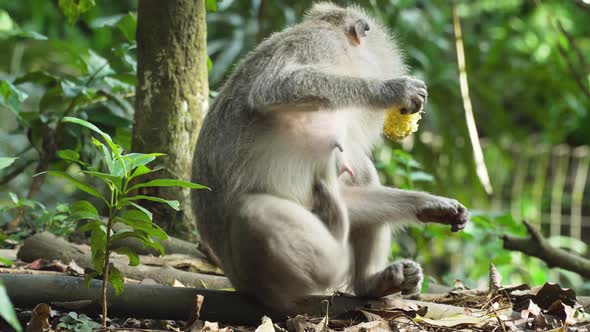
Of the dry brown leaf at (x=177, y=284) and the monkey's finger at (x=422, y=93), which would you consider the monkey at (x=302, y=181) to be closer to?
the monkey's finger at (x=422, y=93)

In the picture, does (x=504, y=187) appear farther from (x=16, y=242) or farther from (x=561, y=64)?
(x=16, y=242)

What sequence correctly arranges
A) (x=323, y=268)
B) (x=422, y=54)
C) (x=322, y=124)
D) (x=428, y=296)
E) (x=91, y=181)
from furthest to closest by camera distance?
(x=422, y=54) < (x=91, y=181) < (x=428, y=296) < (x=322, y=124) < (x=323, y=268)

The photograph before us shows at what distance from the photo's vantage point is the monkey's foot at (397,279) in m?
3.28

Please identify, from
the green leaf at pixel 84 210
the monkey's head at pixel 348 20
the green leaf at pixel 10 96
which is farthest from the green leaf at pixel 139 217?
the green leaf at pixel 10 96

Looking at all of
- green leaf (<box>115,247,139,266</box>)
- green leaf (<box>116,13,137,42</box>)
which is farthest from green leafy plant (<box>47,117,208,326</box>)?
green leaf (<box>116,13,137,42</box>)

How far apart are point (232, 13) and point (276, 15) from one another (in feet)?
3.09

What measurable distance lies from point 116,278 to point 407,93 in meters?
1.50

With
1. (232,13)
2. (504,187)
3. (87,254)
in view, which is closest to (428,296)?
(87,254)

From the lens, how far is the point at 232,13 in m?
8.07

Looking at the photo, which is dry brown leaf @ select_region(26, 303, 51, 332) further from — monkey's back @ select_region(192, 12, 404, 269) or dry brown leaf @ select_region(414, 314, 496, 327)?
dry brown leaf @ select_region(414, 314, 496, 327)

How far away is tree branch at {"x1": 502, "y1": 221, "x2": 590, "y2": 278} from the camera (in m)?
4.32

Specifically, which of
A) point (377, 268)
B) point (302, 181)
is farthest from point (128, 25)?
point (377, 268)

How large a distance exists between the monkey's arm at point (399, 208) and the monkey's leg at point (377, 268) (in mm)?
73

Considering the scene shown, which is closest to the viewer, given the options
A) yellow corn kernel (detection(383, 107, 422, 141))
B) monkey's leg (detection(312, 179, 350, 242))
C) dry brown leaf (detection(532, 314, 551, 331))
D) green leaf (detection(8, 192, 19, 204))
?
dry brown leaf (detection(532, 314, 551, 331))
